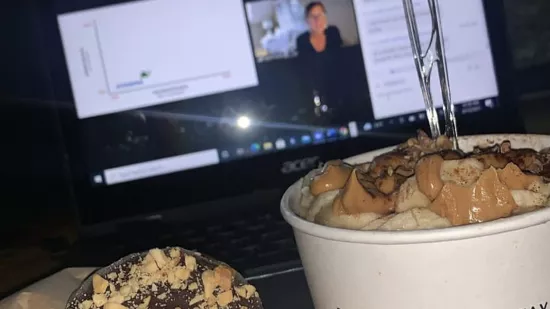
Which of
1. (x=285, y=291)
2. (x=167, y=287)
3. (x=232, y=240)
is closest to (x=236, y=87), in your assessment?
(x=232, y=240)

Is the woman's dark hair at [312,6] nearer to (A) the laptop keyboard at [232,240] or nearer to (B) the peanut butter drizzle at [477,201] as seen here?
(A) the laptop keyboard at [232,240]

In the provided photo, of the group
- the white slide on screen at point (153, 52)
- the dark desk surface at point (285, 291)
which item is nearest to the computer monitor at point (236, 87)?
the white slide on screen at point (153, 52)

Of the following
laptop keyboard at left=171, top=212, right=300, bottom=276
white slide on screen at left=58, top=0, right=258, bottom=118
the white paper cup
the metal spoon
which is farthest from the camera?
white slide on screen at left=58, top=0, right=258, bottom=118

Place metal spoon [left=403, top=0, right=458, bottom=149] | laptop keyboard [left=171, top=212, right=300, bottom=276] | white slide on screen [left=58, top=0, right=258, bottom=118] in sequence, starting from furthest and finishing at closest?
white slide on screen [left=58, top=0, right=258, bottom=118], laptop keyboard [left=171, top=212, right=300, bottom=276], metal spoon [left=403, top=0, right=458, bottom=149]

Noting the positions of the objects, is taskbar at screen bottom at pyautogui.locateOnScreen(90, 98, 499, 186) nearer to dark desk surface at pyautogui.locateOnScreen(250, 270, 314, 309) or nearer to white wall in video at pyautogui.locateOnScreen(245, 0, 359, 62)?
white wall in video at pyautogui.locateOnScreen(245, 0, 359, 62)

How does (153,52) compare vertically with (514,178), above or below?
above

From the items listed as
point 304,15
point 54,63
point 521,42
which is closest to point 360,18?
point 304,15

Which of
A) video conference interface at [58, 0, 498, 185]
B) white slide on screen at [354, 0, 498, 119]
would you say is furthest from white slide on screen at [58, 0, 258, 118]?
white slide on screen at [354, 0, 498, 119]

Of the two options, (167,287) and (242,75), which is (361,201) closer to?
(167,287)
